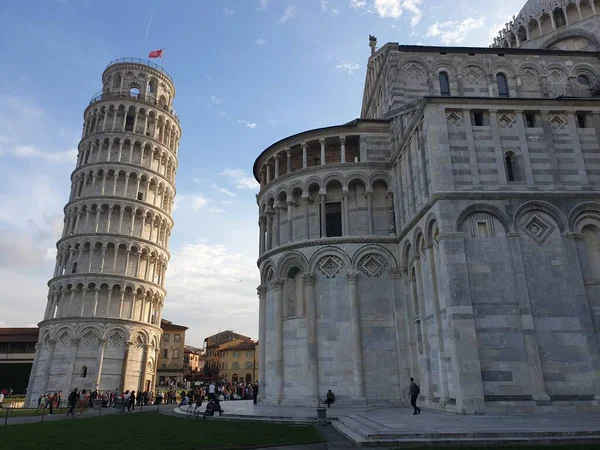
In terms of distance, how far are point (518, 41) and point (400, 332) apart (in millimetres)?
31689

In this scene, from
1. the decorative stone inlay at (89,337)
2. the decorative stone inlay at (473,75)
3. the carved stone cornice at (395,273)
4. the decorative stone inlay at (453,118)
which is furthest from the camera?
the decorative stone inlay at (89,337)

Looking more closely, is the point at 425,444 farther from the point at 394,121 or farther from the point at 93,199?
the point at 93,199

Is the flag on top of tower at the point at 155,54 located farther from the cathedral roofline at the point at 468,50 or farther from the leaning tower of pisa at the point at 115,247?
the cathedral roofline at the point at 468,50

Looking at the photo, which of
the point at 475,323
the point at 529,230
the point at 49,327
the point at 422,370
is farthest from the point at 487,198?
the point at 49,327

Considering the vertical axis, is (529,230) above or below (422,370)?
above

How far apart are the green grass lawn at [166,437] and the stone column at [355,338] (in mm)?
6852


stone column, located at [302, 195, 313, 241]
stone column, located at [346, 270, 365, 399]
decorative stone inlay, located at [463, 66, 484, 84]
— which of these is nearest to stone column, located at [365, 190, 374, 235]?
stone column, located at [346, 270, 365, 399]

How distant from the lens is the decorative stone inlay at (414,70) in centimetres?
2976

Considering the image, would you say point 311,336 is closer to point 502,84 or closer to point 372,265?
point 372,265

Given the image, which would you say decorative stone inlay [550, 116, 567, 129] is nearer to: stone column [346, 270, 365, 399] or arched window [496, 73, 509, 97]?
arched window [496, 73, 509, 97]

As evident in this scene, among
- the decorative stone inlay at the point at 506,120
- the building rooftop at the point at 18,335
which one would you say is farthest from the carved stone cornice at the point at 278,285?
the building rooftop at the point at 18,335

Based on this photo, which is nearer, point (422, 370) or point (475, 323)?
point (475, 323)

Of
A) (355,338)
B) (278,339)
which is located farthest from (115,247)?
(355,338)

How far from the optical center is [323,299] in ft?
83.8
